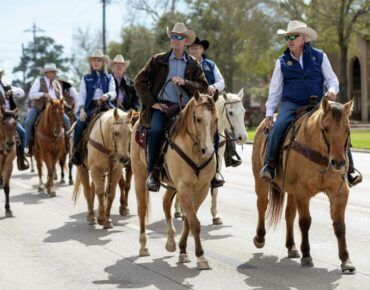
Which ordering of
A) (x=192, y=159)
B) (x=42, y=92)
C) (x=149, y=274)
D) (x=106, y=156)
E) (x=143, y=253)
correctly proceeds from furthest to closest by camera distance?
(x=42, y=92) < (x=106, y=156) < (x=143, y=253) < (x=192, y=159) < (x=149, y=274)

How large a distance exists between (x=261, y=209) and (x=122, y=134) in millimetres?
3294

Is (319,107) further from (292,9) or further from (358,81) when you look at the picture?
(358,81)

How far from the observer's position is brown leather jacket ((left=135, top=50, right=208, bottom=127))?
10438 millimetres

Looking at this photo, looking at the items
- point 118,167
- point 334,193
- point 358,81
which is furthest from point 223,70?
point 334,193

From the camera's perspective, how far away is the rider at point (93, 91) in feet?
47.5

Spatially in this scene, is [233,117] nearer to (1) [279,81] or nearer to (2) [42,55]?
(1) [279,81]

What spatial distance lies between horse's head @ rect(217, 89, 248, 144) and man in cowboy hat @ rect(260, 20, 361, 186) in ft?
10.7

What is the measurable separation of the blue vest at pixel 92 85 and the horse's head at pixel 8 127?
4.86 ft

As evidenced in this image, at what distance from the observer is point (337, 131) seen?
8.41 metres

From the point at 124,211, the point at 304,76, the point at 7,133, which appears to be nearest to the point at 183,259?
the point at 304,76

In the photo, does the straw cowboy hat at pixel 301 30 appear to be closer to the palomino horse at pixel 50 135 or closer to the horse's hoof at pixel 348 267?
the horse's hoof at pixel 348 267

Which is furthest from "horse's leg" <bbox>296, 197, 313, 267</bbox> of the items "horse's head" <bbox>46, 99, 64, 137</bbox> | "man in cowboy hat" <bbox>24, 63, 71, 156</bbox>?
"man in cowboy hat" <bbox>24, 63, 71, 156</bbox>

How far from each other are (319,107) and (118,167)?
17.2ft

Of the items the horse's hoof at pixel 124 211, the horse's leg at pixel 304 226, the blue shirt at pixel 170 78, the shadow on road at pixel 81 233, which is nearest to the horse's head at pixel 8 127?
the shadow on road at pixel 81 233
